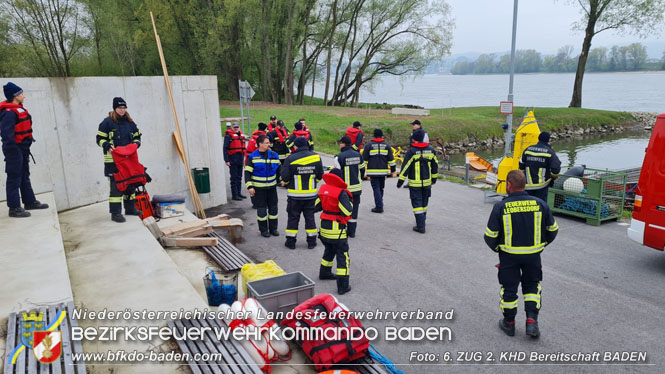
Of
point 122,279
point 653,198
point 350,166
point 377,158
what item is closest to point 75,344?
point 122,279

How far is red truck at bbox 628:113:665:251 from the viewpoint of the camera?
691cm

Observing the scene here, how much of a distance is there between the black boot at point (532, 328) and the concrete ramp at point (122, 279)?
3.75 m

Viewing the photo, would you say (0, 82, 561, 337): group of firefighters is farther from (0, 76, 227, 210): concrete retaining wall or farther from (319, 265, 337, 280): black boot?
(0, 76, 227, 210): concrete retaining wall

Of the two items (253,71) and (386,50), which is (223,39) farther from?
(386,50)

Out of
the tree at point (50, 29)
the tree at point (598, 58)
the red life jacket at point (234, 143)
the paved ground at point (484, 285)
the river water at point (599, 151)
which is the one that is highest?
the tree at point (598, 58)

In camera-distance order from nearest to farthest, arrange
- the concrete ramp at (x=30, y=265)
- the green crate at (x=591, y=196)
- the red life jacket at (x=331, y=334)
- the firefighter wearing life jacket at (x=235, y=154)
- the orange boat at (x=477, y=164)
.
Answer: the red life jacket at (x=331, y=334), the concrete ramp at (x=30, y=265), the green crate at (x=591, y=196), the firefighter wearing life jacket at (x=235, y=154), the orange boat at (x=477, y=164)

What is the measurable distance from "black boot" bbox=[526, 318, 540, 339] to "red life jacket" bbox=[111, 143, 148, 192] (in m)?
6.33

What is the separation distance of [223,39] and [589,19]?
3101cm

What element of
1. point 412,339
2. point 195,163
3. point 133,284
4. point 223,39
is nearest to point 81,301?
point 133,284

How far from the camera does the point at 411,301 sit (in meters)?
6.20

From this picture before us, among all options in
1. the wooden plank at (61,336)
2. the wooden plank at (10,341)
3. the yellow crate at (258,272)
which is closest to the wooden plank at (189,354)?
the wooden plank at (61,336)

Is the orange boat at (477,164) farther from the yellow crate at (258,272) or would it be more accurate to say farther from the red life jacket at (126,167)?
the red life jacket at (126,167)

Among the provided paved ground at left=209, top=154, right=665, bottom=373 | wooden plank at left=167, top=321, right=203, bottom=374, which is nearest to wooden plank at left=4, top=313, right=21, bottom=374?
wooden plank at left=167, top=321, right=203, bottom=374

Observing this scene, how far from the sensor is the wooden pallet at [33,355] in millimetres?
3479
